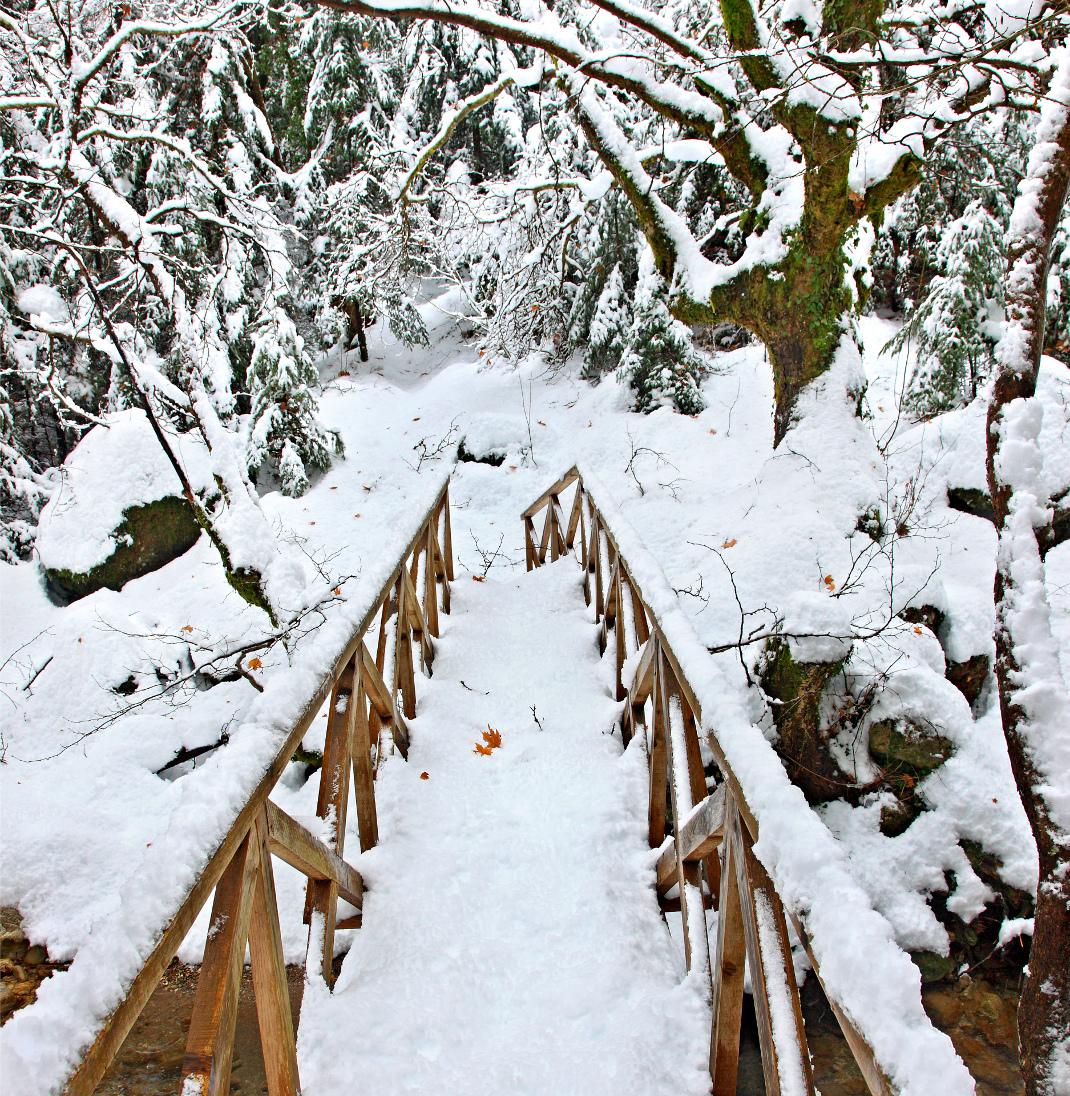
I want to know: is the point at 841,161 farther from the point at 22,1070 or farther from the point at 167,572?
the point at 167,572

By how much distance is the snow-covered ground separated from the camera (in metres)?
1.55

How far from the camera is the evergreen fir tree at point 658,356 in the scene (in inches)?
400

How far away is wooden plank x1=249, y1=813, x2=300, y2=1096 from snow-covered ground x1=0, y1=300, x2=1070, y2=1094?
0.23 meters

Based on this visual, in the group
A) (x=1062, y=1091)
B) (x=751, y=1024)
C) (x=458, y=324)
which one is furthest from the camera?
(x=458, y=324)

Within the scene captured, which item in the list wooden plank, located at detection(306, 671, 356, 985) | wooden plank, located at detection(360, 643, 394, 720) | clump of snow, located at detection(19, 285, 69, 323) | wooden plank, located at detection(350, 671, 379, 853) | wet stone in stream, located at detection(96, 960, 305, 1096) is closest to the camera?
wooden plank, located at detection(306, 671, 356, 985)

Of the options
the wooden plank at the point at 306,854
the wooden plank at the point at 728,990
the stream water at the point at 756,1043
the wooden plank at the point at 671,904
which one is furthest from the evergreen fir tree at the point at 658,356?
the wooden plank at the point at 728,990

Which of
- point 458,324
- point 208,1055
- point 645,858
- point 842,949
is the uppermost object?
point 458,324

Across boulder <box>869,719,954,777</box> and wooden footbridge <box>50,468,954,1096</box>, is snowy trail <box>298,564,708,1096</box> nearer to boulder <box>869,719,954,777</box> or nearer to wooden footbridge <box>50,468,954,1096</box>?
wooden footbridge <box>50,468,954,1096</box>

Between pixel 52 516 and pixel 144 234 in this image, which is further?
pixel 52 516

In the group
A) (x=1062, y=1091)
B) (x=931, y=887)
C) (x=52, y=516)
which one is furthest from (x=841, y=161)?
(x=52, y=516)

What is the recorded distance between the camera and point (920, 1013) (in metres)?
0.93

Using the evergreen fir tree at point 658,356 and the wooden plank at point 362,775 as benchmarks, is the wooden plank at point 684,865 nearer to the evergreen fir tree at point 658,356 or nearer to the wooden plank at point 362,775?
the wooden plank at point 362,775

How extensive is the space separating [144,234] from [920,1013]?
5543 millimetres

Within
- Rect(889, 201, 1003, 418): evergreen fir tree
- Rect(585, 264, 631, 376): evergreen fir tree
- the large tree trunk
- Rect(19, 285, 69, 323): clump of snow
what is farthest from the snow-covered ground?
Rect(19, 285, 69, 323): clump of snow
